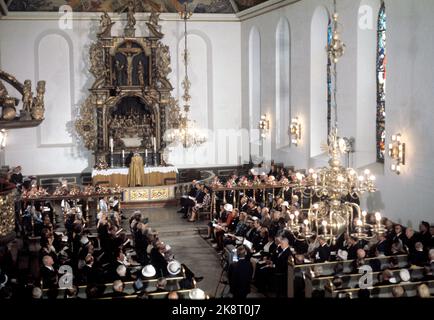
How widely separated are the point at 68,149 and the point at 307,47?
38.8 ft

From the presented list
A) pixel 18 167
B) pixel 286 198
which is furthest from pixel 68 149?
pixel 286 198

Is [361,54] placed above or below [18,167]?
above

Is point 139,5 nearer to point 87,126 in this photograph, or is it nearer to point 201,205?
point 87,126

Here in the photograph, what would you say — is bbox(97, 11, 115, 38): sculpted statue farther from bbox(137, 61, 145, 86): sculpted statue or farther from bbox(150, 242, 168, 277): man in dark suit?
bbox(150, 242, 168, 277): man in dark suit

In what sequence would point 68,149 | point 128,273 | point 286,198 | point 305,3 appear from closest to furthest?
point 128,273
point 286,198
point 305,3
point 68,149

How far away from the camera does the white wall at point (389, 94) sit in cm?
1555

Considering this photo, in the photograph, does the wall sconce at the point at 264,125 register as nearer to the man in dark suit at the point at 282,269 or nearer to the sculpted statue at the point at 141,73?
the sculpted statue at the point at 141,73

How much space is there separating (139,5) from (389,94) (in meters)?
14.0

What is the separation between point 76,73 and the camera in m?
27.4

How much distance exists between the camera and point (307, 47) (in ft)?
73.1

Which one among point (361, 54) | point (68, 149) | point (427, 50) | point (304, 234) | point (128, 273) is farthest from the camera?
point (68, 149)

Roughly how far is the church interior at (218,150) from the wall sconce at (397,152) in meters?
0.03

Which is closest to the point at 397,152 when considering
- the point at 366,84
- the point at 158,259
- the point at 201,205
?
the point at 366,84
